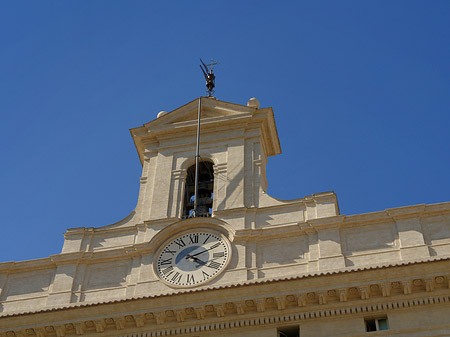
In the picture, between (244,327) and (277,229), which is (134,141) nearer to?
(277,229)

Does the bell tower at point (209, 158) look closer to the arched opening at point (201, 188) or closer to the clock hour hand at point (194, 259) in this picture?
the arched opening at point (201, 188)

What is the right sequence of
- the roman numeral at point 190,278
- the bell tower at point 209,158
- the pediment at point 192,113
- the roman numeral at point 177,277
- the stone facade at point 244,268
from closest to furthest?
the stone facade at point 244,268 → the roman numeral at point 190,278 → the roman numeral at point 177,277 → the bell tower at point 209,158 → the pediment at point 192,113

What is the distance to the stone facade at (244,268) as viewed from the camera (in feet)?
60.0

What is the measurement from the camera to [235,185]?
2261cm

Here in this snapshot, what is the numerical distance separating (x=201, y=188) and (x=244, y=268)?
4.23 metres

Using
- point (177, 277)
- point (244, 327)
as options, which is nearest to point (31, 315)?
point (177, 277)

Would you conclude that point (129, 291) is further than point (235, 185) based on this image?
No

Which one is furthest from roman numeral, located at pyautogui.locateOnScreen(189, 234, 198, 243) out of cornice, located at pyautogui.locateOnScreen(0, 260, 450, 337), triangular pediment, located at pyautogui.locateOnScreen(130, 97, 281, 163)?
triangular pediment, located at pyautogui.locateOnScreen(130, 97, 281, 163)

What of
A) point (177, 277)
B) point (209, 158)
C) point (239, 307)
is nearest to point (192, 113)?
point (209, 158)

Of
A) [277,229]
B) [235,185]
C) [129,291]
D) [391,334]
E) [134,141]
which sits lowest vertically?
[391,334]

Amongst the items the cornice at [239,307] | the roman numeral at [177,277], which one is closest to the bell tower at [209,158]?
the roman numeral at [177,277]

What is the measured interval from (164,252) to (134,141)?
16.0ft

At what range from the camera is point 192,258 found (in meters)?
21.0

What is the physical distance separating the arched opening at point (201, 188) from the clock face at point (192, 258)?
158 cm
